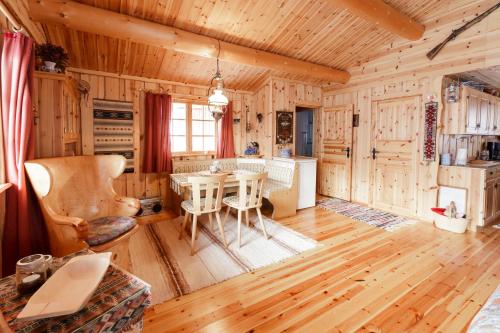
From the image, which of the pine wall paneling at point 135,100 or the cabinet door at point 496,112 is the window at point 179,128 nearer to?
the pine wall paneling at point 135,100

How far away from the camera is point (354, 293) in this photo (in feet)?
7.26

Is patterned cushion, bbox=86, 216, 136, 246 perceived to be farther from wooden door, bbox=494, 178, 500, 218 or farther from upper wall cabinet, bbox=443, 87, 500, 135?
wooden door, bbox=494, 178, 500, 218

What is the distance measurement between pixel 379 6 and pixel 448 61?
145cm

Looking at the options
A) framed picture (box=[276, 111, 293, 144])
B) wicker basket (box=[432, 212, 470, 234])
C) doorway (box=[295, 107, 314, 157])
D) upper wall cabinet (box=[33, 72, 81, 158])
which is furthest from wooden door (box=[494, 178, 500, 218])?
upper wall cabinet (box=[33, 72, 81, 158])

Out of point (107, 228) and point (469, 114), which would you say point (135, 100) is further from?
point (469, 114)

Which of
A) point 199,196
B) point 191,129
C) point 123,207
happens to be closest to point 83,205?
point 123,207

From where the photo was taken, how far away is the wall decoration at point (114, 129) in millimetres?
4223

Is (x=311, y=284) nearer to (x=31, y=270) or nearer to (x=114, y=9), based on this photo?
(x=31, y=270)

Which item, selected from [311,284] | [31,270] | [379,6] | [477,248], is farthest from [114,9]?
[477,248]

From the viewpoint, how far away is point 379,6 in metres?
3.44

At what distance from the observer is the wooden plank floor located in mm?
1854

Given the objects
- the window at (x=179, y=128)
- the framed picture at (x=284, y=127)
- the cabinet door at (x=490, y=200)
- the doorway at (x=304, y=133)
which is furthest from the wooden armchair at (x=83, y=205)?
the doorway at (x=304, y=133)

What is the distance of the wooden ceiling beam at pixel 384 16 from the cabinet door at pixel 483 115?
4.96 feet

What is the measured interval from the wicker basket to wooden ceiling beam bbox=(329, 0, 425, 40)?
9.37ft
